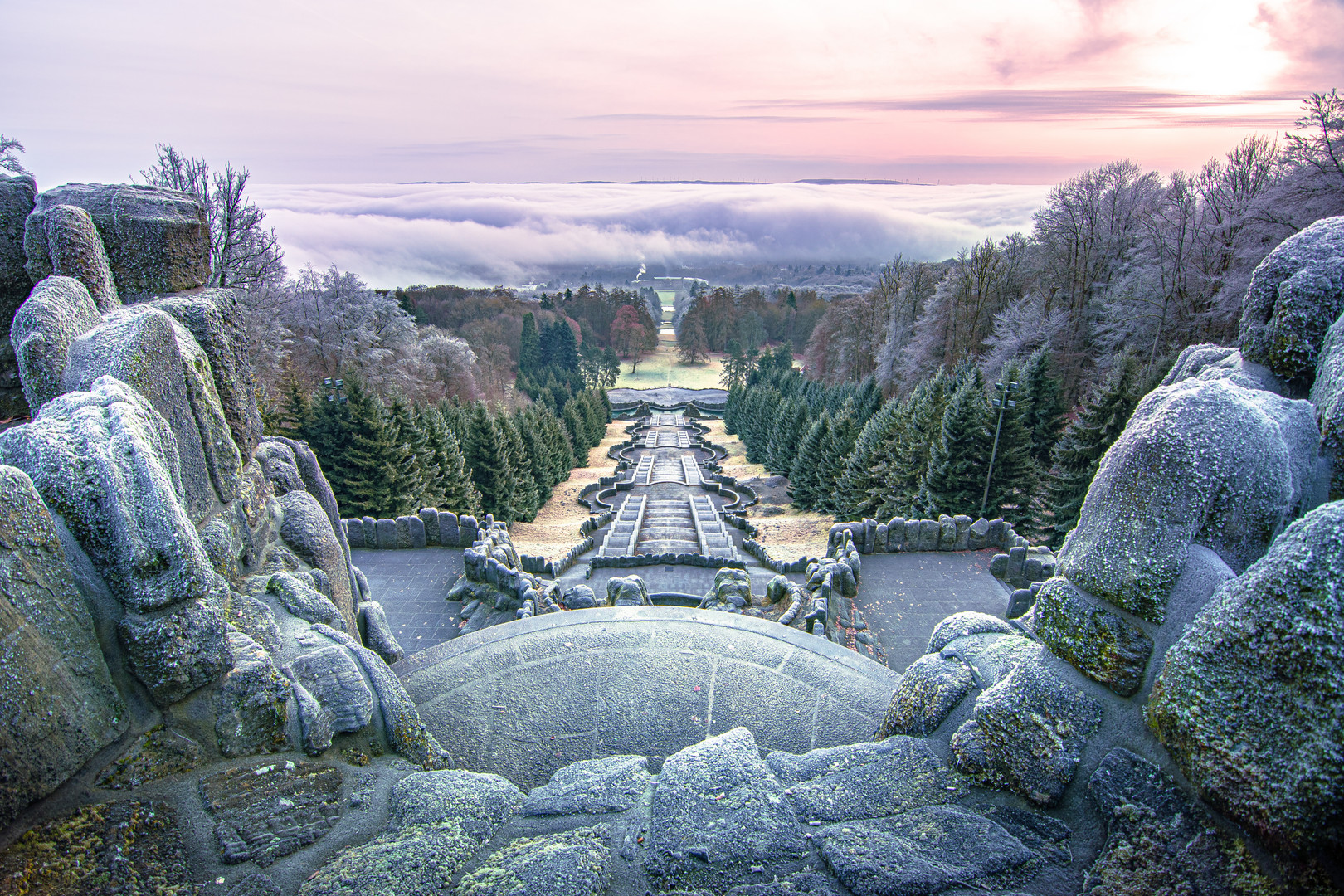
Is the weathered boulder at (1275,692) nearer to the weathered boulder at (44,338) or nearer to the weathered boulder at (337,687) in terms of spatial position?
the weathered boulder at (337,687)

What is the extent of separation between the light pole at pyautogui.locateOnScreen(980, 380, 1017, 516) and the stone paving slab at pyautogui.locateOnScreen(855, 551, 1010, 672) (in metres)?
5.25

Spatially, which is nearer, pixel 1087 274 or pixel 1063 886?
pixel 1063 886

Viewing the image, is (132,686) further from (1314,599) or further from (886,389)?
(886,389)

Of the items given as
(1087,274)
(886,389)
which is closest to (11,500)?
(1087,274)

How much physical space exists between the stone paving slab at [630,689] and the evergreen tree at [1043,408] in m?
20.7

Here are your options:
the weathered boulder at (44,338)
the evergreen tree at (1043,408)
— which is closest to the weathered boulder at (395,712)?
the weathered boulder at (44,338)

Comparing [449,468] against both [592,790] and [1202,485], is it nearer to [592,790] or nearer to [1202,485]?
[592,790]

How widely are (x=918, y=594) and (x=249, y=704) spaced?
1114cm

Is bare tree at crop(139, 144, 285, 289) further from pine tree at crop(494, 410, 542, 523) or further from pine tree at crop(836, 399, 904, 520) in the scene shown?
pine tree at crop(836, 399, 904, 520)

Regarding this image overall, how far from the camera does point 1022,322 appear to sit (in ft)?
99.7

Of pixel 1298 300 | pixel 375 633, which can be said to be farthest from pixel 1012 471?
pixel 375 633

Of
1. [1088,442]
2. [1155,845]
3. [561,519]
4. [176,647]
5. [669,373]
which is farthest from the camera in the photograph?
[669,373]

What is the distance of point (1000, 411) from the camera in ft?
58.1

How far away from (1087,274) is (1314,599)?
35.2m
